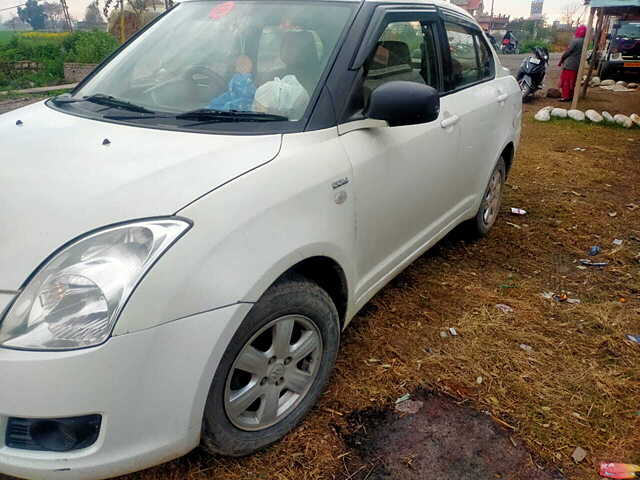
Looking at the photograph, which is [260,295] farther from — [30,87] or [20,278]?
[30,87]

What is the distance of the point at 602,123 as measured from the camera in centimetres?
963

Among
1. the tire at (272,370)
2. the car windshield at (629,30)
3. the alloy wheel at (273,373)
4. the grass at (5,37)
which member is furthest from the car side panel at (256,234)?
the grass at (5,37)

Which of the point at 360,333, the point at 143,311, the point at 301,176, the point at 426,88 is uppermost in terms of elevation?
the point at 426,88

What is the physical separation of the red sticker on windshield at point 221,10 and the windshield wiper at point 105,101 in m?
0.66

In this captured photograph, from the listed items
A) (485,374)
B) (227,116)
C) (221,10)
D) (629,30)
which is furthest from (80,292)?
(629,30)

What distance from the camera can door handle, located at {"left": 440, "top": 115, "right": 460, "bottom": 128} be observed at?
306 centimetres

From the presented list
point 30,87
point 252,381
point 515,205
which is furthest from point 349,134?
point 30,87

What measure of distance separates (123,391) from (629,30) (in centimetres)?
1994

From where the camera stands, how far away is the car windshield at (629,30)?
16828 mm

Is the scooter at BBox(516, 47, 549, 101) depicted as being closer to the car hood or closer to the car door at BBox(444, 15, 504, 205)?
the car door at BBox(444, 15, 504, 205)

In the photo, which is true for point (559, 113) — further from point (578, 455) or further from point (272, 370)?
point (272, 370)

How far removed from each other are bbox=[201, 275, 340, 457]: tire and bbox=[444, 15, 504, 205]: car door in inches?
64.8

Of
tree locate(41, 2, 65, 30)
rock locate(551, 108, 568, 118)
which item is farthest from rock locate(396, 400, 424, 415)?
tree locate(41, 2, 65, 30)

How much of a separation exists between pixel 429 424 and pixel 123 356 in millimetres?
1433
